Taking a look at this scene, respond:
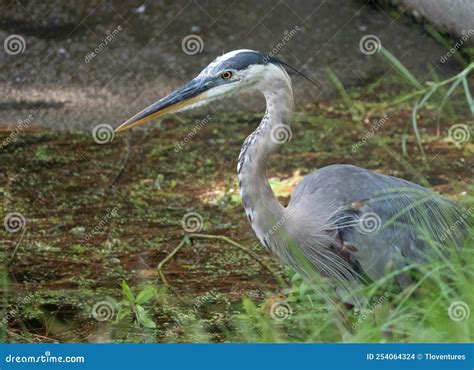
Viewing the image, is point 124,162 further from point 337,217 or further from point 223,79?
point 337,217

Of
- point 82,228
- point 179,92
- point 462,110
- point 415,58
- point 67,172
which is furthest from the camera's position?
point 415,58

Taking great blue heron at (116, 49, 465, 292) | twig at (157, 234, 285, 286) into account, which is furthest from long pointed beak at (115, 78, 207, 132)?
twig at (157, 234, 285, 286)

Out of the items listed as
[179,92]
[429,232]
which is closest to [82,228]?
[179,92]

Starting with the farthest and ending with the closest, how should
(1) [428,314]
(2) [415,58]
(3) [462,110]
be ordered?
(2) [415,58], (3) [462,110], (1) [428,314]

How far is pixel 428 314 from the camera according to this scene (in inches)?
137

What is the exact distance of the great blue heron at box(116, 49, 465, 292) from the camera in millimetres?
4353

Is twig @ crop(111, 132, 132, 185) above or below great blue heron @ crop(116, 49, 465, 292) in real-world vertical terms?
below

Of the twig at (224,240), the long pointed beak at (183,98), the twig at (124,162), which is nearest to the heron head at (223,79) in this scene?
the long pointed beak at (183,98)

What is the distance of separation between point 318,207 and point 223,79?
0.67 m

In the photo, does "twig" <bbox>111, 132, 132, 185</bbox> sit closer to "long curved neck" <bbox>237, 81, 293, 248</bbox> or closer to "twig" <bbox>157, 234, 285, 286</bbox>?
"twig" <bbox>157, 234, 285, 286</bbox>

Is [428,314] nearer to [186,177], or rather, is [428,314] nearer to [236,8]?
[186,177]

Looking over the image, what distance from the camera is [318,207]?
4500 mm

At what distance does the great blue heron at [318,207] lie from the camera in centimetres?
435

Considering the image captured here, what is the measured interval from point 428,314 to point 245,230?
233 cm
